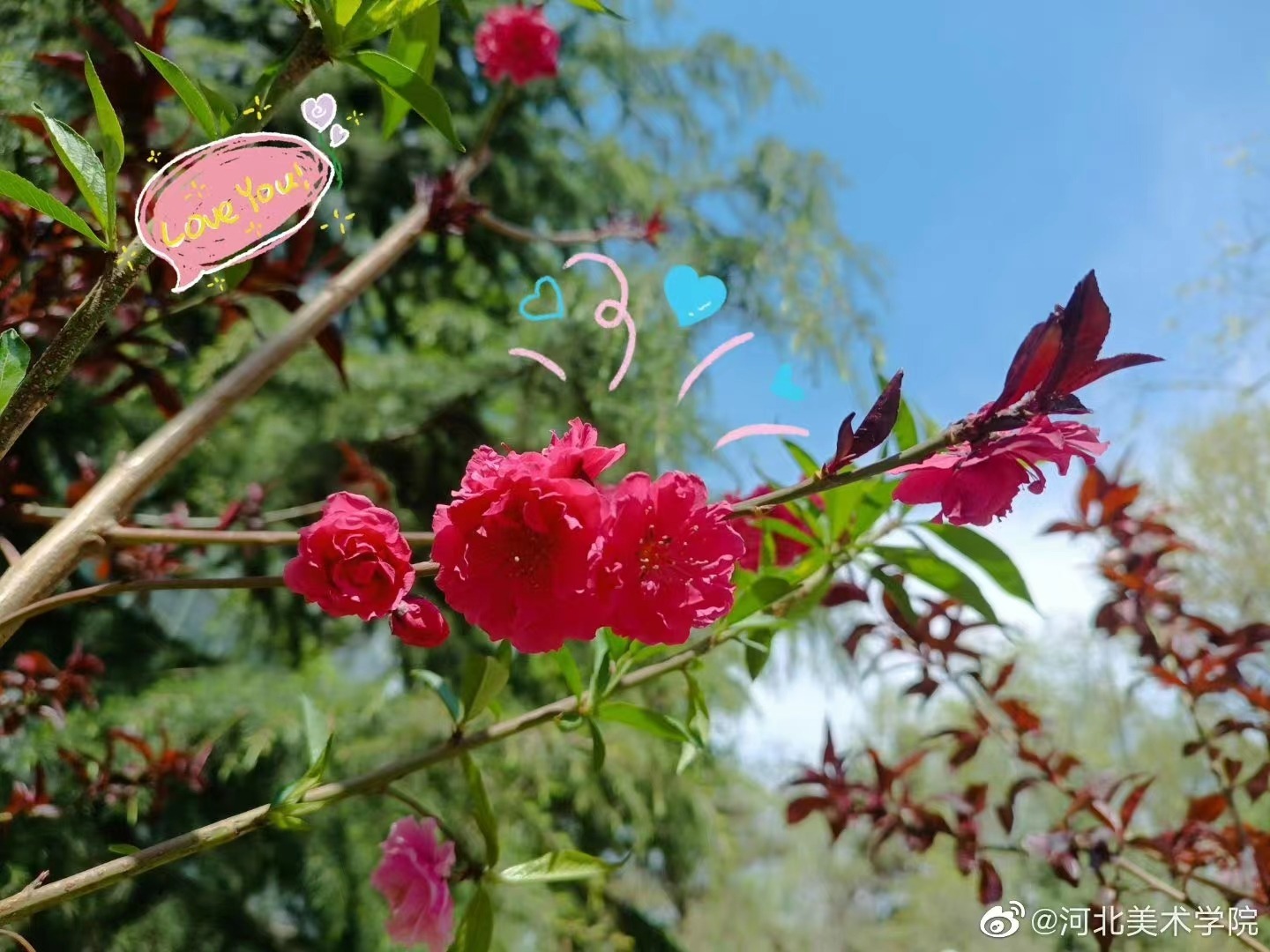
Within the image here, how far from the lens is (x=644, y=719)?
0.61 metres

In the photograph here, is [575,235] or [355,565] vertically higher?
[575,235]

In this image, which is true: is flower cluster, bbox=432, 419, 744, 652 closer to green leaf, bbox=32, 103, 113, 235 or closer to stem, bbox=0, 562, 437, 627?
stem, bbox=0, 562, 437, 627

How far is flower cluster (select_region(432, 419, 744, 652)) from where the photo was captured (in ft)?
1.35

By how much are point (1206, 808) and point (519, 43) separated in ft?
3.35

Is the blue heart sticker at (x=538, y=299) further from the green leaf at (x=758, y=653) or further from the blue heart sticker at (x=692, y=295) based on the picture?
the green leaf at (x=758, y=653)

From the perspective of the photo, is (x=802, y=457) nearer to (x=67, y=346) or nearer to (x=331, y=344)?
(x=331, y=344)

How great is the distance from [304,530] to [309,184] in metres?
0.17

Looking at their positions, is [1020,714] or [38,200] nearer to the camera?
[38,200]

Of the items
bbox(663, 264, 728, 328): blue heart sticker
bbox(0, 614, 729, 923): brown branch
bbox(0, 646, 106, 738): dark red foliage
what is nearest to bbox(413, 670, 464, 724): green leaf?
bbox(0, 614, 729, 923): brown branch

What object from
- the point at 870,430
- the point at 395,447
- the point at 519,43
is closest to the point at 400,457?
the point at 395,447

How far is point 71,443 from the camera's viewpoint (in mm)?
1495

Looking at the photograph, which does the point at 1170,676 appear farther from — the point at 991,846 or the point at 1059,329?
the point at 1059,329

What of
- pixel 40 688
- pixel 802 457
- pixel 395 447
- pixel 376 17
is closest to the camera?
pixel 376 17

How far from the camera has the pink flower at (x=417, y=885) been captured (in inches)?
24.5
